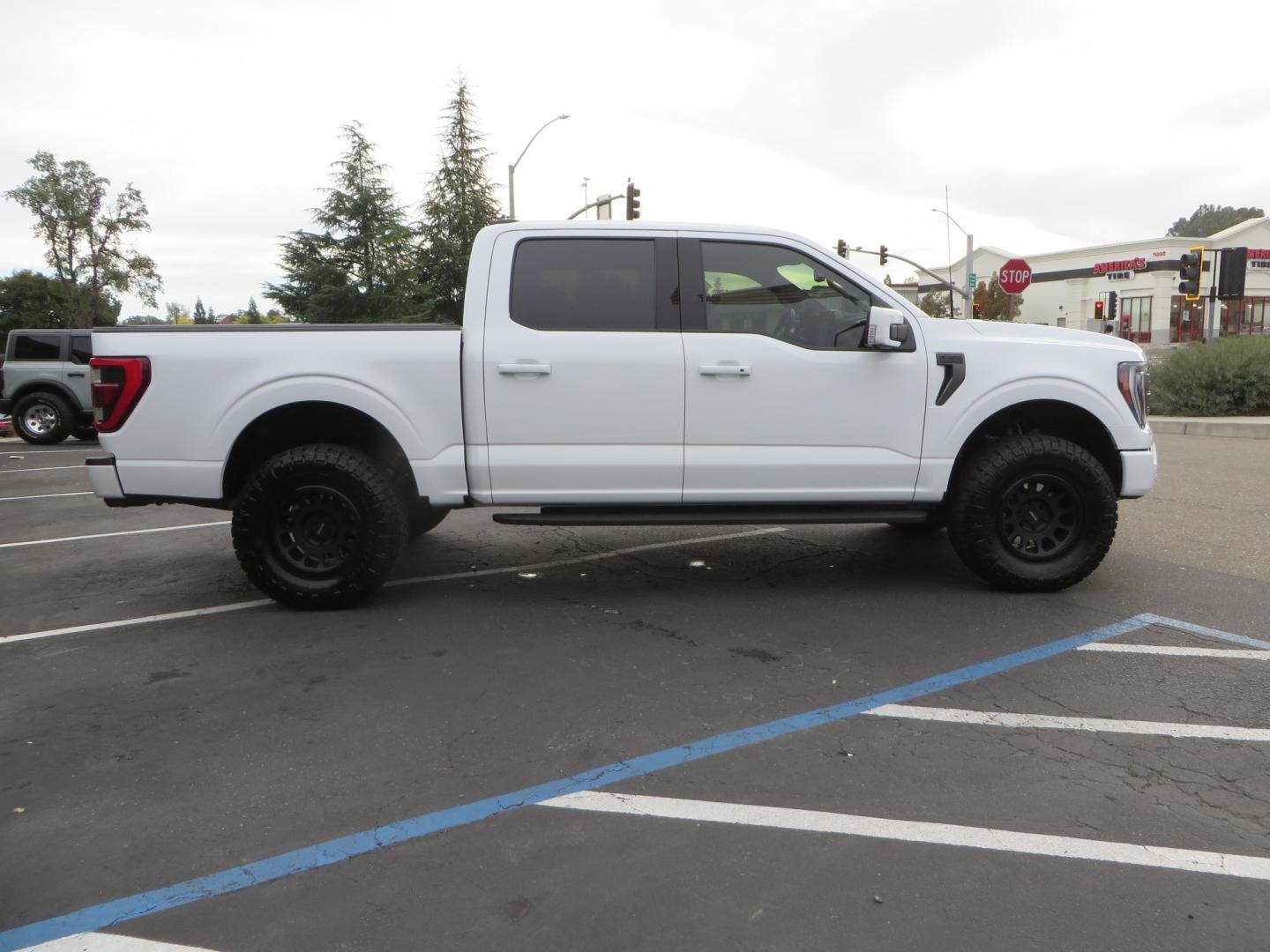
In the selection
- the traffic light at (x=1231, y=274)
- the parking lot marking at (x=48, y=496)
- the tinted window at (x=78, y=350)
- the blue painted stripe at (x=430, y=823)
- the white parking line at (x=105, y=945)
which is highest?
the traffic light at (x=1231, y=274)

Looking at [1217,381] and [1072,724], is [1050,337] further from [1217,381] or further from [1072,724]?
[1217,381]

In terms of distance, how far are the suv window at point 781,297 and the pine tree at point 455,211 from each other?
29.7 m

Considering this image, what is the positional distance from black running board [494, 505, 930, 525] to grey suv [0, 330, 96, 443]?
47.3 feet

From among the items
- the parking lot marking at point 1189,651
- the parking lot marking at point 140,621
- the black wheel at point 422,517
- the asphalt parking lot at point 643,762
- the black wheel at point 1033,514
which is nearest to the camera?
the asphalt parking lot at point 643,762

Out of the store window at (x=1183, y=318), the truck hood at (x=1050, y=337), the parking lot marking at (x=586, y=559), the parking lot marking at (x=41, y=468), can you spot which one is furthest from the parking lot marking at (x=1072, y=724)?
the store window at (x=1183, y=318)

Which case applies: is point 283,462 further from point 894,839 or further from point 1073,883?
point 1073,883

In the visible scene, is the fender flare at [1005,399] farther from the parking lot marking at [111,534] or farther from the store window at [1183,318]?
the store window at [1183,318]

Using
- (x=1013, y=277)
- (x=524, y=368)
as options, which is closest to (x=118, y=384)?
(x=524, y=368)

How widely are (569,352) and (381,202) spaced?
92.7ft

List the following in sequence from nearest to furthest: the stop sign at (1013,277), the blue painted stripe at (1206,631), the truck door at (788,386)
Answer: the blue painted stripe at (1206,631) → the truck door at (788,386) → the stop sign at (1013,277)

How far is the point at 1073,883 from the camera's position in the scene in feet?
8.31

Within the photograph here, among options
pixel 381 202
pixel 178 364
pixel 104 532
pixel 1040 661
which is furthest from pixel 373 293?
pixel 1040 661

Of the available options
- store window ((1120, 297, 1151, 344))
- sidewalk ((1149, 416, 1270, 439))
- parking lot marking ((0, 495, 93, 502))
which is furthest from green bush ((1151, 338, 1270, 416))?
store window ((1120, 297, 1151, 344))

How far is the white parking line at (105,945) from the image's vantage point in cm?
230
